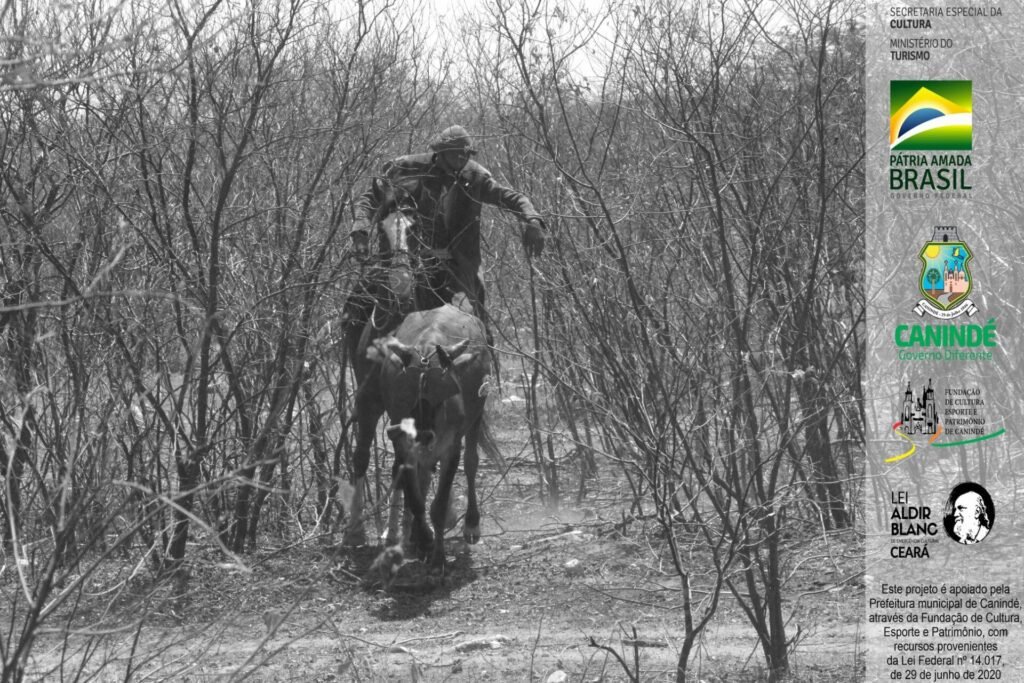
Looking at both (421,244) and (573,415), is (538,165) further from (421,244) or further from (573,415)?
(421,244)

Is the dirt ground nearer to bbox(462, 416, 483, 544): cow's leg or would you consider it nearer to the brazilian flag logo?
bbox(462, 416, 483, 544): cow's leg

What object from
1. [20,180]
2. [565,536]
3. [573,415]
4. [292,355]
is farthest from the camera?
[573,415]

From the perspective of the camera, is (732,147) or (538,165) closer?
(732,147)

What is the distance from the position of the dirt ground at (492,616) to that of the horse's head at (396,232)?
181cm

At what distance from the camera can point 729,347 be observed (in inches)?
263

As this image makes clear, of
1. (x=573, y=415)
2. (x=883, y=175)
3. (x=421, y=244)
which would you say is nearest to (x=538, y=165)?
(x=573, y=415)

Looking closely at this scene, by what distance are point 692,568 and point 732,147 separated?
294 cm

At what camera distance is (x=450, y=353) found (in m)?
8.80

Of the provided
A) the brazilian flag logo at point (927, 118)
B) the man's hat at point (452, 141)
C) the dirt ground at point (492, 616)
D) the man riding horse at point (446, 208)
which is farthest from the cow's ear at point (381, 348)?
the brazilian flag logo at point (927, 118)

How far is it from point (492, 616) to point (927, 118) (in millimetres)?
4015

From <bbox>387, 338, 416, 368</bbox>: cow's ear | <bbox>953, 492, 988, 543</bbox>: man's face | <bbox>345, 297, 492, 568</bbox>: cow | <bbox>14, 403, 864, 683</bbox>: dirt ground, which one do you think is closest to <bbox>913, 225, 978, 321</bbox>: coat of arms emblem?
<bbox>953, 492, 988, 543</bbox>: man's face

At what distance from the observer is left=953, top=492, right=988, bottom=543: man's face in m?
7.53

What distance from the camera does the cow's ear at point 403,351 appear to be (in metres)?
8.76

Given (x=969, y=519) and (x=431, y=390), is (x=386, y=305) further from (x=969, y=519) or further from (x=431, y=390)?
(x=969, y=519)
